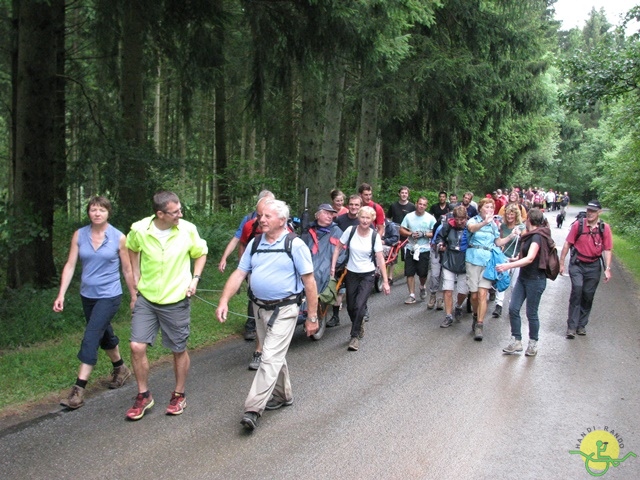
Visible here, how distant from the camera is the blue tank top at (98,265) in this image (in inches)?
220

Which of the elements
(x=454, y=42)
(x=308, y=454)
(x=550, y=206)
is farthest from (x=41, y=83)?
(x=550, y=206)

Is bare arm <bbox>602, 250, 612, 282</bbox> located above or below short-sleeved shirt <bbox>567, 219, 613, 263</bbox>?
below

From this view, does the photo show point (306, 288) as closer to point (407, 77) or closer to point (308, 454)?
point (308, 454)

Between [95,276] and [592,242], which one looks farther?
[592,242]

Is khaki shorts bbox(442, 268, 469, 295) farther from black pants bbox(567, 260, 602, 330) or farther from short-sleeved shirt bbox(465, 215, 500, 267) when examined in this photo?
black pants bbox(567, 260, 602, 330)

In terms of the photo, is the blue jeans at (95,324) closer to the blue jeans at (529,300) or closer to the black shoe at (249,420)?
the black shoe at (249,420)

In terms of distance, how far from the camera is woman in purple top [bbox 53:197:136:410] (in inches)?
217

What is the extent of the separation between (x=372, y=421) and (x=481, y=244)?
14.3 ft

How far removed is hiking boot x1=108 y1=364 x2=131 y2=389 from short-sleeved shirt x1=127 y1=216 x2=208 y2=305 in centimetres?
130

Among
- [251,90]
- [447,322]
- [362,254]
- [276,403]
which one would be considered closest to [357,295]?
[362,254]

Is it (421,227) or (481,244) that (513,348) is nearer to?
(481,244)

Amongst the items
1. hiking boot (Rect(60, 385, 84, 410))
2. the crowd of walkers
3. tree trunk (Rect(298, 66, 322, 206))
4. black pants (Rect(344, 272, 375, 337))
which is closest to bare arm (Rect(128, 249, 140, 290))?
the crowd of walkers

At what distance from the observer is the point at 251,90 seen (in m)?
10.9

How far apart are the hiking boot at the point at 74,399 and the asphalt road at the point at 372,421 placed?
0.08 meters
